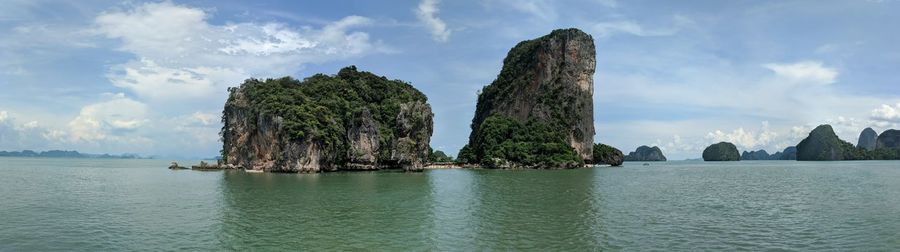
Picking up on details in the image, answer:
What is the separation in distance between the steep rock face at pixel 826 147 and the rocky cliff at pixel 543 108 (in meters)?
95.6

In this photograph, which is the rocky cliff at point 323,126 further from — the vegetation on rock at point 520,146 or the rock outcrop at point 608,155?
the rock outcrop at point 608,155

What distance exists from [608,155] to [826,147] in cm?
8759

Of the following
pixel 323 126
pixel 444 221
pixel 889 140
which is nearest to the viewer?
pixel 444 221

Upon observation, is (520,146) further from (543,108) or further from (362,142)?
(362,142)

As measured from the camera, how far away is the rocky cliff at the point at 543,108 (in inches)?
4250

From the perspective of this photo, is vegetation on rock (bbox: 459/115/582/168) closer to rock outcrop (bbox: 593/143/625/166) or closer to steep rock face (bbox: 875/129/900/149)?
rock outcrop (bbox: 593/143/625/166)

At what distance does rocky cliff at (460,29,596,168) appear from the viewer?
108 m

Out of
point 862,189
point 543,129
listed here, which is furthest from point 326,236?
point 543,129

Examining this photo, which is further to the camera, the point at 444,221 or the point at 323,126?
the point at 323,126

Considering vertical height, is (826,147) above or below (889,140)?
below

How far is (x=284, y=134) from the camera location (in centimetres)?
7169

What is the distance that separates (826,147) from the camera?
173125mm

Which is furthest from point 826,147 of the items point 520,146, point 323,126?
point 323,126

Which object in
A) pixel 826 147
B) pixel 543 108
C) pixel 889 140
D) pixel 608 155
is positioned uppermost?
pixel 543 108
